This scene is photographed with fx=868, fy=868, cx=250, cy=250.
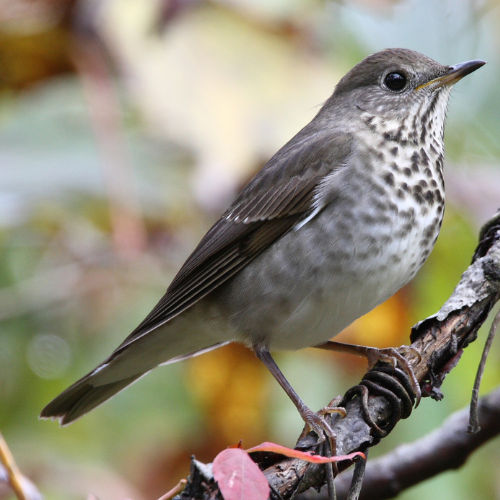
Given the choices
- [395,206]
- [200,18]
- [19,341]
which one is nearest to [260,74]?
[200,18]

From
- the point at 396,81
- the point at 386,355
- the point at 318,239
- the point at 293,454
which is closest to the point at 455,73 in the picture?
the point at 396,81

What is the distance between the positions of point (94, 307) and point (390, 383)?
6.07 ft

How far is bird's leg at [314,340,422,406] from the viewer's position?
7.11 feet

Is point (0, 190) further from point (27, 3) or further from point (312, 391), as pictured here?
point (312, 391)

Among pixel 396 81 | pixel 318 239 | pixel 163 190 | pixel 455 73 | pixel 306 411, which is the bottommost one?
pixel 306 411

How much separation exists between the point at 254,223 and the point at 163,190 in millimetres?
381

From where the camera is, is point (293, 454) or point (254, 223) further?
point (254, 223)

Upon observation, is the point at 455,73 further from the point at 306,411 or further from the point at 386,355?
the point at 306,411

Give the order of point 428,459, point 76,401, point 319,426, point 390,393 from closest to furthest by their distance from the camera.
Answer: point 390,393
point 319,426
point 428,459
point 76,401

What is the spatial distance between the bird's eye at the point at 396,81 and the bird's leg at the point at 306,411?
1156mm

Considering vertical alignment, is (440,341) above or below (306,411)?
below

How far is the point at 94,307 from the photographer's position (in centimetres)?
373

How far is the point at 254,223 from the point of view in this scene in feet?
10.5

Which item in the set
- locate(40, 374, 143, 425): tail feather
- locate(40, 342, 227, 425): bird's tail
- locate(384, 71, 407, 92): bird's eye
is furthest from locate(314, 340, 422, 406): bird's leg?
locate(384, 71, 407, 92): bird's eye
